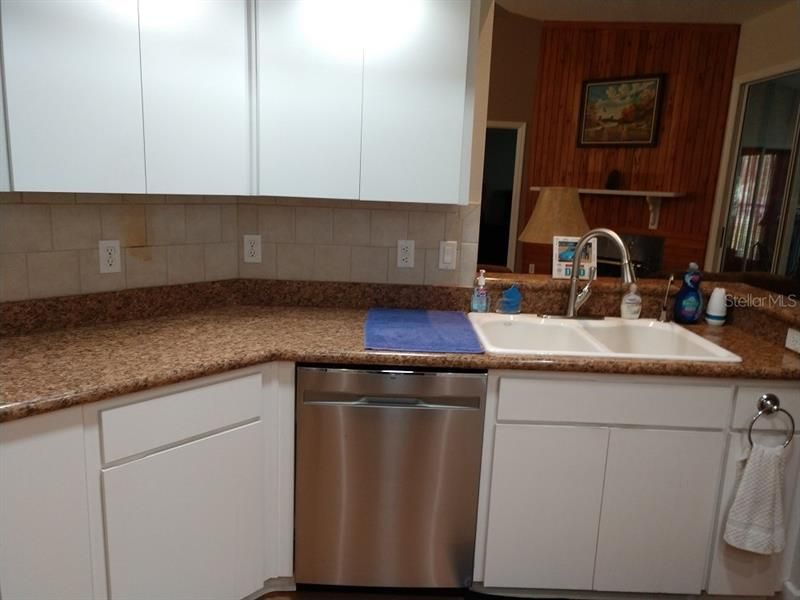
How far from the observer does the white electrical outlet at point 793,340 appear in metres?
1.89

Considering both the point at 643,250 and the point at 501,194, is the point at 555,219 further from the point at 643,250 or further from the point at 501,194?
the point at 643,250

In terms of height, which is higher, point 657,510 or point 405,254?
point 405,254

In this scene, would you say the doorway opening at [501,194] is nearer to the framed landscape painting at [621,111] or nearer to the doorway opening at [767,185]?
the framed landscape painting at [621,111]

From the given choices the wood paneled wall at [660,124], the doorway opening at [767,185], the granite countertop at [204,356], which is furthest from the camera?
the wood paneled wall at [660,124]

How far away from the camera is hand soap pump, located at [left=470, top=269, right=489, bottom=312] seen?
2.24m

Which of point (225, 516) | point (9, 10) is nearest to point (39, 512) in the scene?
point (225, 516)

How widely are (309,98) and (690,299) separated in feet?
5.28

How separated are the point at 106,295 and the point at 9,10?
2.90 ft

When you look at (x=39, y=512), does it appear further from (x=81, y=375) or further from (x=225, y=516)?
(x=225, y=516)

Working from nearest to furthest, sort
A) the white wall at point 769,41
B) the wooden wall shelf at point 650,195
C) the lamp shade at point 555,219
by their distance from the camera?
the lamp shade at point 555,219 < the white wall at point 769,41 < the wooden wall shelf at point 650,195

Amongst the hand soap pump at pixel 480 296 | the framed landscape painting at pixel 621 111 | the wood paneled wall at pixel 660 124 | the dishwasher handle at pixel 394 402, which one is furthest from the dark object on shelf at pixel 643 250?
the dishwasher handle at pixel 394 402

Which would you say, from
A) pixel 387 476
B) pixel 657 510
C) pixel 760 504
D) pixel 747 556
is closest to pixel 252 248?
pixel 387 476

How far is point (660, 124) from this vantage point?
369 cm

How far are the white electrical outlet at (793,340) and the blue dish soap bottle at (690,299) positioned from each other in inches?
13.1
